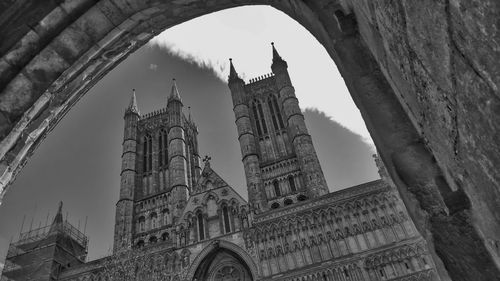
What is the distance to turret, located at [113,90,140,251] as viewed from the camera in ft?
96.2

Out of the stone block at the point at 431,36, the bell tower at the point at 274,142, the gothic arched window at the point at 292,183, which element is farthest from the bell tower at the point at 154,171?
the stone block at the point at 431,36

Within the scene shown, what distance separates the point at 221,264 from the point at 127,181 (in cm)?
1712

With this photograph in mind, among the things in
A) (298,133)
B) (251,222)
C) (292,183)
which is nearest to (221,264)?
(251,222)

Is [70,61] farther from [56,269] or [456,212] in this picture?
[56,269]

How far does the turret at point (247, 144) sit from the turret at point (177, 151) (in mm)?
6348

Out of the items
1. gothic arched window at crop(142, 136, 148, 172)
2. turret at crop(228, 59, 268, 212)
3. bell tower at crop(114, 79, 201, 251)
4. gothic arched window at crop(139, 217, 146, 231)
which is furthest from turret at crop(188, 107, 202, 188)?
turret at crop(228, 59, 268, 212)

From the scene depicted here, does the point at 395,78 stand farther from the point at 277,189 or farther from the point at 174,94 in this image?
the point at 174,94

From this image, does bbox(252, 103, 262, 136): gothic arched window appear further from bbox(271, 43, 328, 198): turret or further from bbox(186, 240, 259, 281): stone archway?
bbox(186, 240, 259, 281): stone archway

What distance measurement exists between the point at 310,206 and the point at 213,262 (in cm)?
677

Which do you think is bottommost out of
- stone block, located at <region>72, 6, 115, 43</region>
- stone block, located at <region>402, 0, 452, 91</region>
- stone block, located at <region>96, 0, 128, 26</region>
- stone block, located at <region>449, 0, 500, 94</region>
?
stone block, located at <region>449, 0, 500, 94</region>

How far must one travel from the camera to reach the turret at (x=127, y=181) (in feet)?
96.2

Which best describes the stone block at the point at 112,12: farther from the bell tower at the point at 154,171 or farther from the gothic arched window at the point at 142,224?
the gothic arched window at the point at 142,224

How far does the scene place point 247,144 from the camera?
31734 mm

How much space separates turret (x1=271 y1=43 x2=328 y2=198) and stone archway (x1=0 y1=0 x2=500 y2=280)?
24485 millimetres
